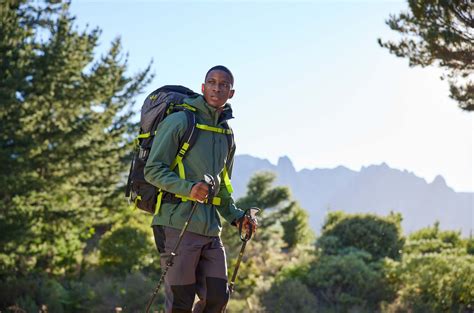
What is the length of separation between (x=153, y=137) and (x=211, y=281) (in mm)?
982

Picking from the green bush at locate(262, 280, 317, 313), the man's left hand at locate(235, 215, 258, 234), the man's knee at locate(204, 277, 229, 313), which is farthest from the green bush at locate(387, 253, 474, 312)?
the man's knee at locate(204, 277, 229, 313)

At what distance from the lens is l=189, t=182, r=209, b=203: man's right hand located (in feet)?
12.1

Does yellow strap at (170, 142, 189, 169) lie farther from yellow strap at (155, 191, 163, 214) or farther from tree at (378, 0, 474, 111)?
tree at (378, 0, 474, 111)

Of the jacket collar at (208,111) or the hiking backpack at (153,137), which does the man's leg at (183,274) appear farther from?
the jacket collar at (208,111)

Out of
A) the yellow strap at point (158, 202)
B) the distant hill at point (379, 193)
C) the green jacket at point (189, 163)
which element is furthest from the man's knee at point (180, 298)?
the distant hill at point (379, 193)

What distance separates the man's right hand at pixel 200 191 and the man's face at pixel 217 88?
620 mm

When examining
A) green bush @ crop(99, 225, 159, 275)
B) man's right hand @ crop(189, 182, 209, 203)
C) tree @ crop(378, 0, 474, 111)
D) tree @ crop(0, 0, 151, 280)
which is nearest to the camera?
man's right hand @ crop(189, 182, 209, 203)

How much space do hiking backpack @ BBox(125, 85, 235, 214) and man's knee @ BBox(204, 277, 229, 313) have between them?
490mm

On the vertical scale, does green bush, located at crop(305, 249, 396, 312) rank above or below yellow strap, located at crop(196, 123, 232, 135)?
below

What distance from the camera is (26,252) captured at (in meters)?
13.7

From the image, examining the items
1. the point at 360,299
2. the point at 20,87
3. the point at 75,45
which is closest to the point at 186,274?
the point at 360,299

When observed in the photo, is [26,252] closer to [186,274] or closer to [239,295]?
[239,295]

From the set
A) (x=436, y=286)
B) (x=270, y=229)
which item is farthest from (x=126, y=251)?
(x=270, y=229)

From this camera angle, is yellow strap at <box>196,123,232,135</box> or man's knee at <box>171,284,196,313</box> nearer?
man's knee at <box>171,284,196,313</box>
